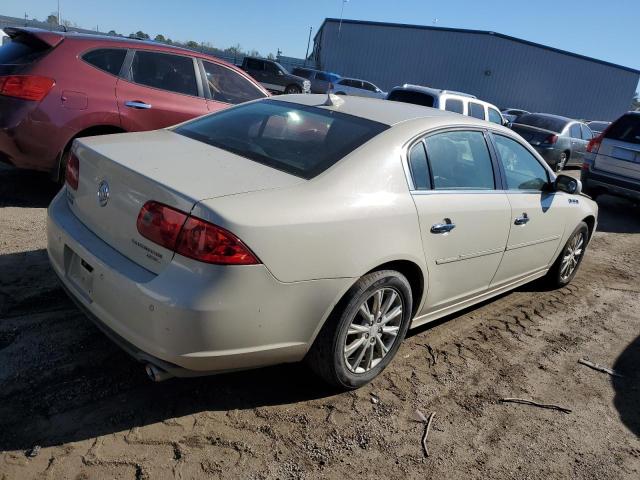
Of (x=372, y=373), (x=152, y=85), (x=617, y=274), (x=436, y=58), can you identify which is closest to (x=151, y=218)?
(x=372, y=373)

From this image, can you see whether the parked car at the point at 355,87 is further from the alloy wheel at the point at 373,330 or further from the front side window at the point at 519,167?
the alloy wheel at the point at 373,330

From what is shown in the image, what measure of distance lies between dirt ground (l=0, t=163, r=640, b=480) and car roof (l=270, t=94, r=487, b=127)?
1511mm

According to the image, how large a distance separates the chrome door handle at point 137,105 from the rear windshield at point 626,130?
7.66m

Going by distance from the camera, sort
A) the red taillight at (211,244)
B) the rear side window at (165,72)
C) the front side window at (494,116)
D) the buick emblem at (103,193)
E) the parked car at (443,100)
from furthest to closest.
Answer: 1. the front side window at (494,116)
2. the parked car at (443,100)
3. the rear side window at (165,72)
4. the buick emblem at (103,193)
5. the red taillight at (211,244)

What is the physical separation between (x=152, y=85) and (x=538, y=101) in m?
41.8

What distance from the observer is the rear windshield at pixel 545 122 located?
13.4 meters

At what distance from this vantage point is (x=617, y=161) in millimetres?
8961

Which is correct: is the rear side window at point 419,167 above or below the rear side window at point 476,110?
above

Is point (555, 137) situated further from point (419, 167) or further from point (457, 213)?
point (419, 167)

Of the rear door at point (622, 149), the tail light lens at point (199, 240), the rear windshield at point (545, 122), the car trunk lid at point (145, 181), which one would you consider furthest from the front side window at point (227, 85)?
the rear windshield at point (545, 122)

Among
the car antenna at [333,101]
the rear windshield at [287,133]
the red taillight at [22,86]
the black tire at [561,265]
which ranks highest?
the car antenna at [333,101]

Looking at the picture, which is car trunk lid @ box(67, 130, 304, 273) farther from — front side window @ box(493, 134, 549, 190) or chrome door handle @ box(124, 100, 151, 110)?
chrome door handle @ box(124, 100, 151, 110)

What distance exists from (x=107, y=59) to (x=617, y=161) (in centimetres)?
795

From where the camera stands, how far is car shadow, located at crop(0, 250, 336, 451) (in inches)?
97.3
